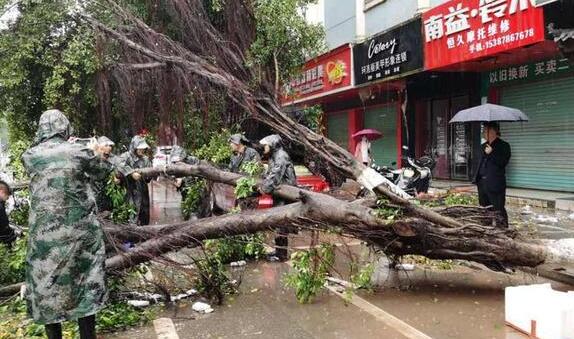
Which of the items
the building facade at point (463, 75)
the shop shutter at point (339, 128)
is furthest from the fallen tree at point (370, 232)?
the shop shutter at point (339, 128)

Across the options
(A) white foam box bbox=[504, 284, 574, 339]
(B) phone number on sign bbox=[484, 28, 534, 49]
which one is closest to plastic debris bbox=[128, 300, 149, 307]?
(A) white foam box bbox=[504, 284, 574, 339]

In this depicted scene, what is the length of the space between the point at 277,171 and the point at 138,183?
261 cm

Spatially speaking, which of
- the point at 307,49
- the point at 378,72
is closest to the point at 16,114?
the point at 307,49

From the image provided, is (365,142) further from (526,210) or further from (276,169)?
(276,169)

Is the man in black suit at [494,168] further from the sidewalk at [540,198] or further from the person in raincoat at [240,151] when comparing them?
the sidewalk at [540,198]

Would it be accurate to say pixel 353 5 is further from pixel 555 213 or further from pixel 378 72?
pixel 555 213

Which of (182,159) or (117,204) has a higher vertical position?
(182,159)

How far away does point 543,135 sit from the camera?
12.2 meters

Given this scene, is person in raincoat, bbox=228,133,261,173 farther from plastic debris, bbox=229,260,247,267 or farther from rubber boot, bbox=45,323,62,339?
rubber boot, bbox=45,323,62,339

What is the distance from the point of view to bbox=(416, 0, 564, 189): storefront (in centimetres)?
1029

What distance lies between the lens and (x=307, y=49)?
10773 mm

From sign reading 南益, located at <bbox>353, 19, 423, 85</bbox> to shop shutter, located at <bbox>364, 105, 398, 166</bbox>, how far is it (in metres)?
2.49

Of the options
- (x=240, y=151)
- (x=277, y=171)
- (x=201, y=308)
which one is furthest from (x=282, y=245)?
(x=240, y=151)

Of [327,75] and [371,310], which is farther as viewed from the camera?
[327,75]
